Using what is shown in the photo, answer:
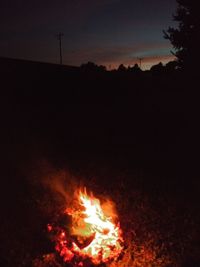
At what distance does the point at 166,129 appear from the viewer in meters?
14.1

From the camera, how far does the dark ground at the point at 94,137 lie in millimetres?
7828

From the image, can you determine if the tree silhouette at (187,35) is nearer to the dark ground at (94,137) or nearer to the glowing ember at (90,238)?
the dark ground at (94,137)

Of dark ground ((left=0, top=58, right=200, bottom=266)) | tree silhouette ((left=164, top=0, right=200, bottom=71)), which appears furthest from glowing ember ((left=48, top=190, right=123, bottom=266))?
tree silhouette ((left=164, top=0, right=200, bottom=71))

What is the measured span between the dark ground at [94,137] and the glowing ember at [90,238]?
482 mm

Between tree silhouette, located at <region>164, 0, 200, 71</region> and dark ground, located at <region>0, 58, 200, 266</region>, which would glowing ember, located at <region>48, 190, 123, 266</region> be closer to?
dark ground, located at <region>0, 58, 200, 266</region>

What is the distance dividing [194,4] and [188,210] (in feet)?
37.8

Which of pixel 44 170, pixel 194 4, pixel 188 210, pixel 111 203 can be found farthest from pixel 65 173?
pixel 194 4

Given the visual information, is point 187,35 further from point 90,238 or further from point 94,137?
point 90,238

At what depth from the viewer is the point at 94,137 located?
12922mm

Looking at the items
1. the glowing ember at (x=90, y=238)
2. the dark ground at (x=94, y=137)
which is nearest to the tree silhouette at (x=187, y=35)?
the dark ground at (x=94, y=137)

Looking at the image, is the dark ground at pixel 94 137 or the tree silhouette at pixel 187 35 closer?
the dark ground at pixel 94 137

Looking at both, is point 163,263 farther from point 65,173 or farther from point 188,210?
point 65,173

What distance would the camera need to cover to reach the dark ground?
7828 millimetres

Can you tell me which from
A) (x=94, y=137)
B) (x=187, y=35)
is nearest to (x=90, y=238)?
(x=94, y=137)
